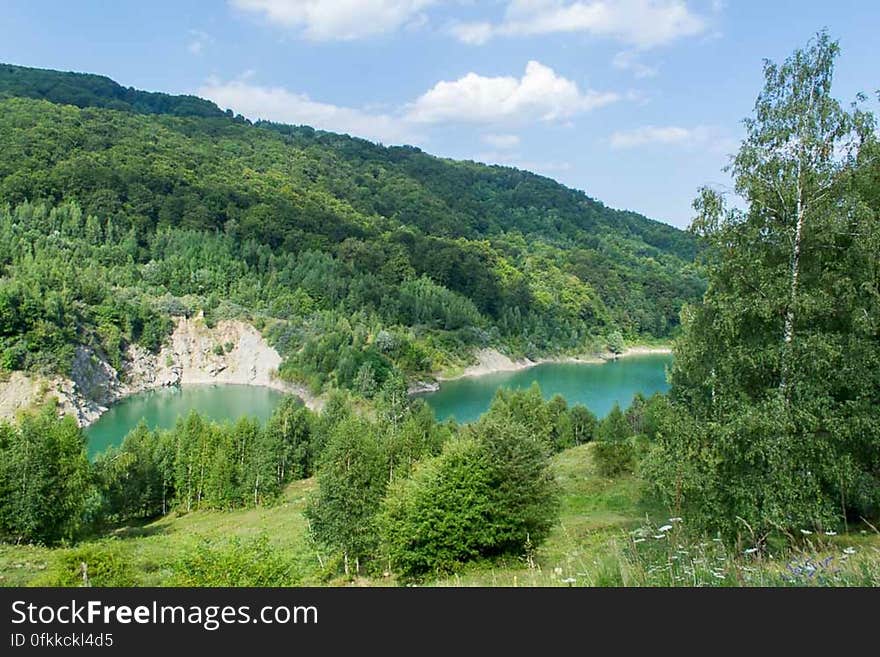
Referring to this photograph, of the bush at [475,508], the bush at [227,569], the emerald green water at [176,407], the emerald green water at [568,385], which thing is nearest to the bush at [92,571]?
the bush at [227,569]

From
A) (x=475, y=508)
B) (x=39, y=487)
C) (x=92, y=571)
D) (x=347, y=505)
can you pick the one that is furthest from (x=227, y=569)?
(x=39, y=487)

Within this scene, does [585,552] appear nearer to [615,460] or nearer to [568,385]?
[615,460]

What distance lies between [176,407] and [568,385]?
220 feet

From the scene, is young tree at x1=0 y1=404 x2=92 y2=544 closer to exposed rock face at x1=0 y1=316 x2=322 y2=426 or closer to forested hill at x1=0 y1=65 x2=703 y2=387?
exposed rock face at x1=0 y1=316 x2=322 y2=426

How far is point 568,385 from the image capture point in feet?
356

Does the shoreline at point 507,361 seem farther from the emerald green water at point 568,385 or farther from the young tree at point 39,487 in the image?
the young tree at point 39,487

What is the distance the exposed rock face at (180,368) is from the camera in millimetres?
77550

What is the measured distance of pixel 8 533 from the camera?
1067 inches

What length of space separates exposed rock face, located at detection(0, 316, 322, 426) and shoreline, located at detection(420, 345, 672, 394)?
2767 cm

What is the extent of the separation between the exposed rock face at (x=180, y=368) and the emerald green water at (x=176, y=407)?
2.02 metres

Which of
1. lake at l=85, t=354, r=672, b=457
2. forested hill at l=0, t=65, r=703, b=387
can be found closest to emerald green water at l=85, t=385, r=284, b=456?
lake at l=85, t=354, r=672, b=457

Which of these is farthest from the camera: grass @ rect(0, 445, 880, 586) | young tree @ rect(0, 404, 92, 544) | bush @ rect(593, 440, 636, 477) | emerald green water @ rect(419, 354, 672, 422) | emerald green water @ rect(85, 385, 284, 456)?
emerald green water @ rect(419, 354, 672, 422)

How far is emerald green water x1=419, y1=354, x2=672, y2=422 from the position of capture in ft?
287
